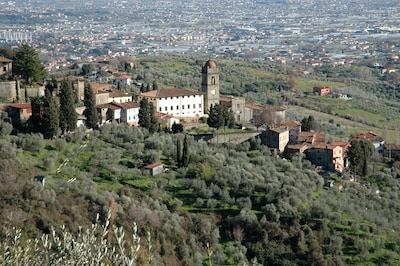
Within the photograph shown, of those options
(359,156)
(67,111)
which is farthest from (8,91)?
(359,156)

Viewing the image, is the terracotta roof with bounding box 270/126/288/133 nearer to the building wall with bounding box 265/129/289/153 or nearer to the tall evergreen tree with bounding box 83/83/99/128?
the building wall with bounding box 265/129/289/153

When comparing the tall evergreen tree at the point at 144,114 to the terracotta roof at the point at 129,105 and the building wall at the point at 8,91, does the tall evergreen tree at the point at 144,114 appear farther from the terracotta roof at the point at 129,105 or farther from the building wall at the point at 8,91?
the building wall at the point at 8,91

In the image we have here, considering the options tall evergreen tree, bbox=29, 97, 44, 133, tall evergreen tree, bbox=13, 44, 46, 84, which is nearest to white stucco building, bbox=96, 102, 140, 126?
tall evergreen tree, bbox=13, 44, 46, 84

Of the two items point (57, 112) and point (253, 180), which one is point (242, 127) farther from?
point (57, 112)

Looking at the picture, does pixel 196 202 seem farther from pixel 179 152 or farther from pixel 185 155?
pixel 179 152

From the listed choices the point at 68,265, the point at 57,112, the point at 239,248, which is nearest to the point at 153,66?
the point at 57,112

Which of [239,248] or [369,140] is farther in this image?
[369,140]
